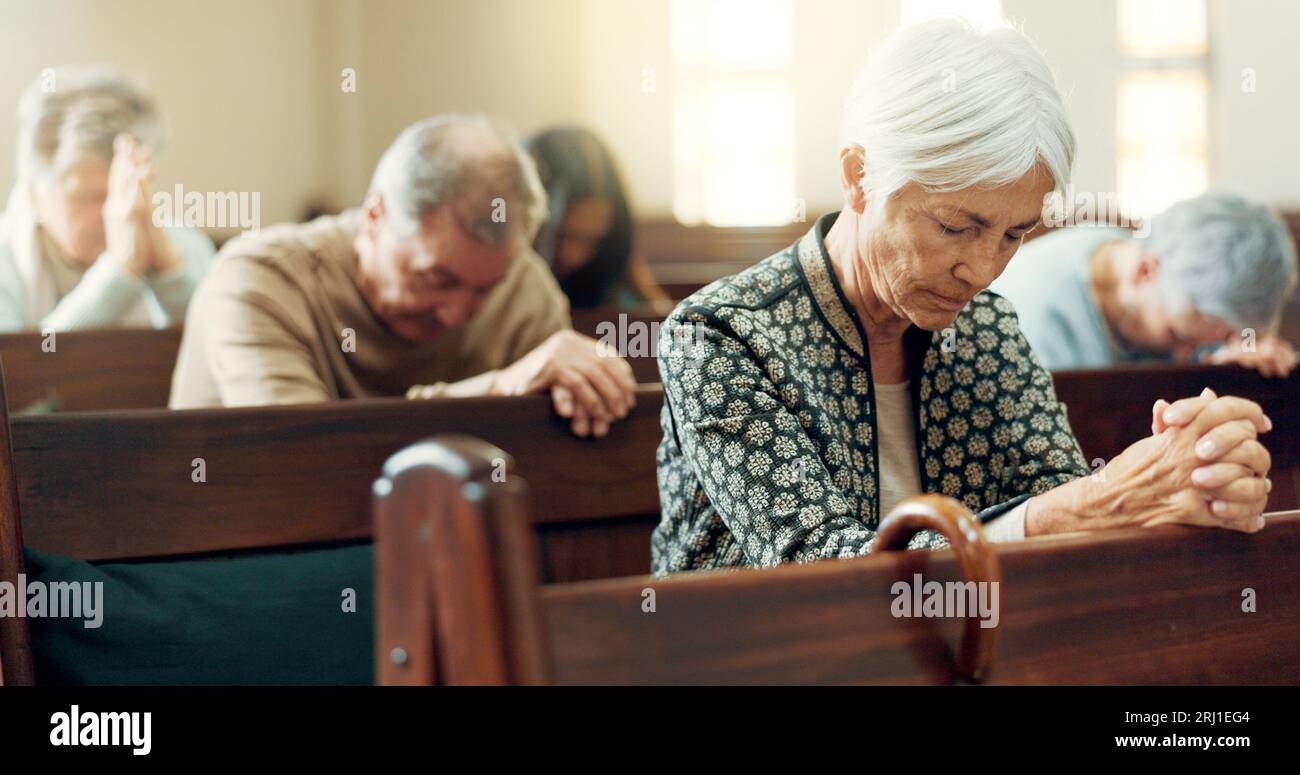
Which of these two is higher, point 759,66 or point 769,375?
point 759,66

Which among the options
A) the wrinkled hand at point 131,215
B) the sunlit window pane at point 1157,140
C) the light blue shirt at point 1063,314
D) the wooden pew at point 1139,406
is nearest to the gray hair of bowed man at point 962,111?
the wooden pew at point 1139,406

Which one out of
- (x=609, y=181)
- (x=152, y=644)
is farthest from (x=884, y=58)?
(x=609, y=181)

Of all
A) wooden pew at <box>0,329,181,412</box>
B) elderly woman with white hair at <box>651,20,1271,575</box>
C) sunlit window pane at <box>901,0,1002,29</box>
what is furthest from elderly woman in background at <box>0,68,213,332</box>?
sunlit window pane at <box>901,0,1002,29</box>

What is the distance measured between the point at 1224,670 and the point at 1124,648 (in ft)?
0.52

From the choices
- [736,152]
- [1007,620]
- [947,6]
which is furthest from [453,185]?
[947,6]

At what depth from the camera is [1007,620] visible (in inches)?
41.3

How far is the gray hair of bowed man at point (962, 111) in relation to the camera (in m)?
1.43

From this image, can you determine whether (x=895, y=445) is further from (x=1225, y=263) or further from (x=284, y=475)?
(x=1225, y=263)

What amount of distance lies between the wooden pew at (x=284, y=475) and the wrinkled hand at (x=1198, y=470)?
3.12 feet

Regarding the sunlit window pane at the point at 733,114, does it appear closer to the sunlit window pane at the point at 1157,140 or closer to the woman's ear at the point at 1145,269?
the sunlit window pane at the point at 1157,140

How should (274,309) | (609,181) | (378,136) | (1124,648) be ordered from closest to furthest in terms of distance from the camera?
(1124,648), (274,309), (609,181), (378,136)

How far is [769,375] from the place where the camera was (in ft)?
4.89

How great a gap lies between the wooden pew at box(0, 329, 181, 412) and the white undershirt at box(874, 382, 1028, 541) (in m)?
1.75
